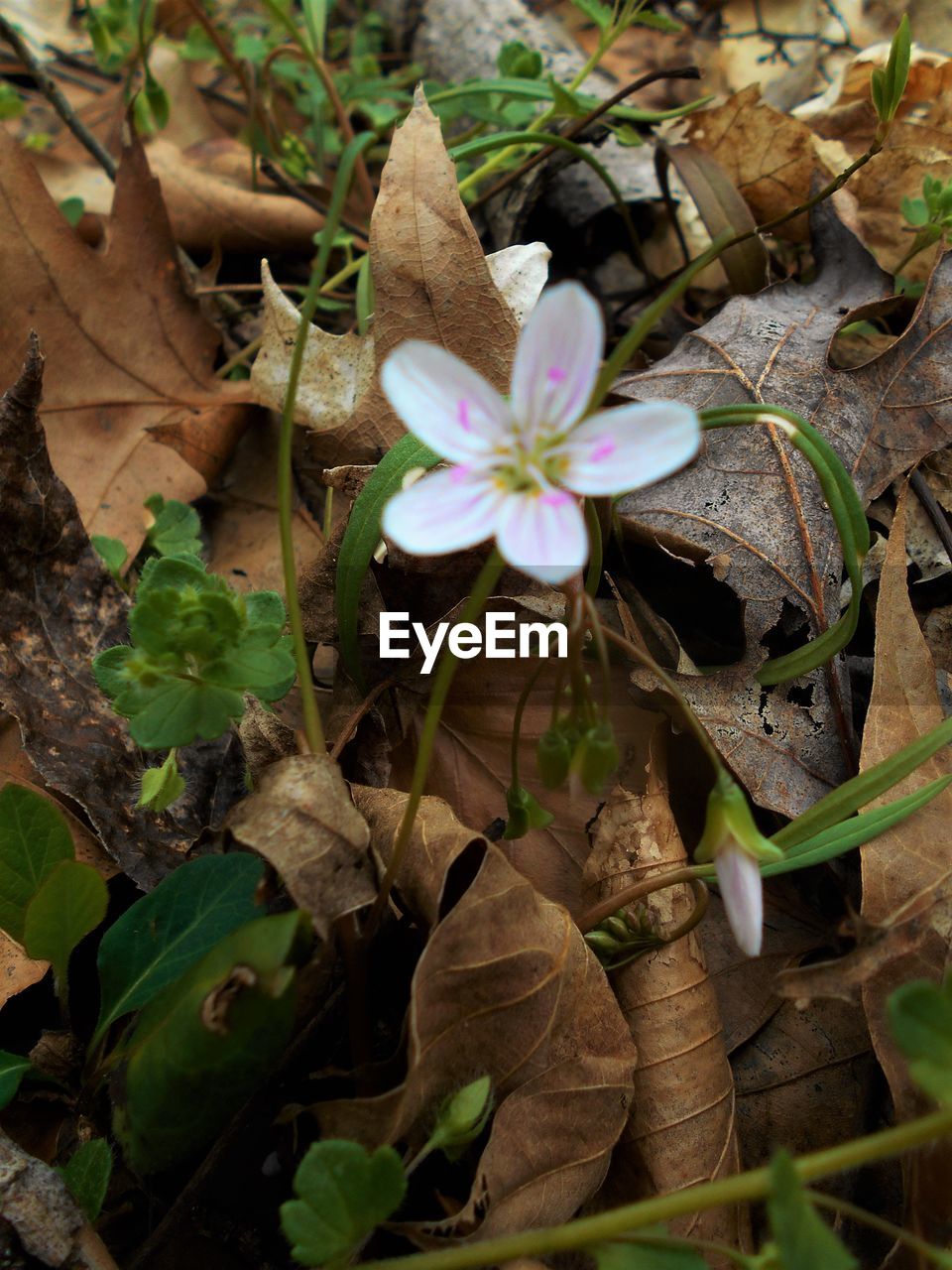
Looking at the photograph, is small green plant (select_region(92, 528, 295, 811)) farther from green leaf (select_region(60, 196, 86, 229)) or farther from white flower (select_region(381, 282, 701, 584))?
green leaf (select_region(60, 196, 86, 229))

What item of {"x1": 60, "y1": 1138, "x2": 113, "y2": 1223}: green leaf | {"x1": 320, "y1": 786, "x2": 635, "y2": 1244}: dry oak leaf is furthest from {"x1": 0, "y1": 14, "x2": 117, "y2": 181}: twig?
{"x1": 60, "y1": 1138, "x2": 113, "y2": 1223}: green leaf

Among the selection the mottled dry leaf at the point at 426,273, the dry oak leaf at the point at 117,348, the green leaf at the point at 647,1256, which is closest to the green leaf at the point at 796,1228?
the green leaf at the point at 647,1256

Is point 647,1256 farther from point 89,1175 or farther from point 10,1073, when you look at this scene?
point 10,1073

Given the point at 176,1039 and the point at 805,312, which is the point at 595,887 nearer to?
the point at 176,1039

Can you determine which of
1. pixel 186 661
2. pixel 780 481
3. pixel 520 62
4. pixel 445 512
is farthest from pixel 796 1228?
pixel 520 62

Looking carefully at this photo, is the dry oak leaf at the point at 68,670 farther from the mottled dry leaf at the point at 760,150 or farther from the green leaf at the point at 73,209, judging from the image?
the mottled dry leaf at the point at 760,150
